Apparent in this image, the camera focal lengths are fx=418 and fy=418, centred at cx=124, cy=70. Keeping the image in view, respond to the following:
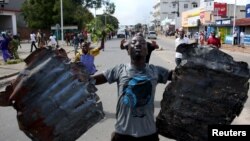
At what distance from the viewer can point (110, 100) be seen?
977cm

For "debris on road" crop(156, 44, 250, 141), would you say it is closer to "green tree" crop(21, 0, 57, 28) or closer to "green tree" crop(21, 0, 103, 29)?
"green tree" crop(21, 0, 103, 29)

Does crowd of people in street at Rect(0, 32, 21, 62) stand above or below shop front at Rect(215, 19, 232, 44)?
below

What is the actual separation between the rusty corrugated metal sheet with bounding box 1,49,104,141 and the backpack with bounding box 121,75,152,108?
0.32 m

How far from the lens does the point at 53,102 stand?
2967mm

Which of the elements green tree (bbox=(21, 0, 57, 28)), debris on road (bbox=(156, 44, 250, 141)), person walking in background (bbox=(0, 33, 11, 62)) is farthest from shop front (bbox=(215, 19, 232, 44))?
debris on road (bbox=(156, 44, 250, 141))

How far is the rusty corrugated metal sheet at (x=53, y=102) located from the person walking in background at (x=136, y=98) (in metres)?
0.35

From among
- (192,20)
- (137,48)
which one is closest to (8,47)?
(137,48)

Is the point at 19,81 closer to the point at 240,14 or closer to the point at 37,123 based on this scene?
the point at 37,123

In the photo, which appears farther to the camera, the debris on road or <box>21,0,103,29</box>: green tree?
<box>21,0,103,29</box>: green tree

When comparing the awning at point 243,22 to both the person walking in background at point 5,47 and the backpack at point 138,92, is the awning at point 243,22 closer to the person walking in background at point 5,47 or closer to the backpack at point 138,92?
the person walking in background at point 5,47

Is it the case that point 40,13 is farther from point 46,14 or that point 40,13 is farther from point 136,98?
point 136,98

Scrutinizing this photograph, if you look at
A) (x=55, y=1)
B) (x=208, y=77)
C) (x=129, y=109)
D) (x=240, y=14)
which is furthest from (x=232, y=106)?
(x=240, y=14)

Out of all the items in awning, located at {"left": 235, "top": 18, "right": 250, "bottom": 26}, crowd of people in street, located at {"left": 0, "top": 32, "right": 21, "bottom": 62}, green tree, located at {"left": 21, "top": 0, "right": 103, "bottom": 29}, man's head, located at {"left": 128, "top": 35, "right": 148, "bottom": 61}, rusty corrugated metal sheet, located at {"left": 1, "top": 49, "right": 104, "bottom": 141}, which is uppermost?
green tree, located at {"left": 21, "top": 0, "right": 103, "bottom": 29}

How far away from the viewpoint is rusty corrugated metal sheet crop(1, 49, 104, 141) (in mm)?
2957
